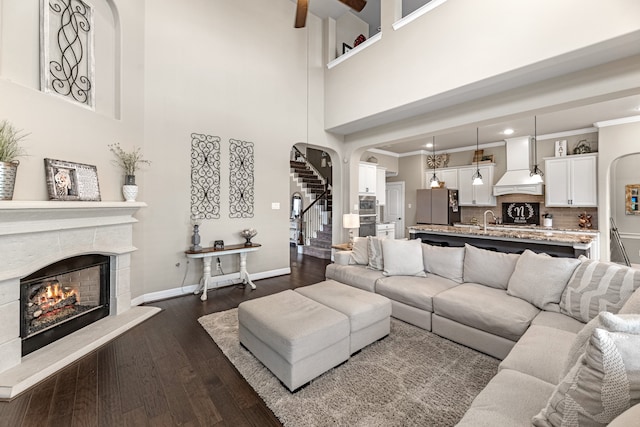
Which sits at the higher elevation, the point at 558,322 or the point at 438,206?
the point at 438,206

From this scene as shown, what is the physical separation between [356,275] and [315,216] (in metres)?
4.03

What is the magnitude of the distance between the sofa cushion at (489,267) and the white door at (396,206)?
5.72m

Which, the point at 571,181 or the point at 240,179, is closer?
the point at 240,179

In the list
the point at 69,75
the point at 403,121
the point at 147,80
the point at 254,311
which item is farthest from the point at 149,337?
the point at 403,121

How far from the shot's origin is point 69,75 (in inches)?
111

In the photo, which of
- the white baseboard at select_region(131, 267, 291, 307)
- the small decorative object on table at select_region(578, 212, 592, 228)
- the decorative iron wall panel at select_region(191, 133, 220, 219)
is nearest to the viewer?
the white baseboard at select_region(131, 267, 291, 307)

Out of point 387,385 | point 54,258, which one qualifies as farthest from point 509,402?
point 54,258

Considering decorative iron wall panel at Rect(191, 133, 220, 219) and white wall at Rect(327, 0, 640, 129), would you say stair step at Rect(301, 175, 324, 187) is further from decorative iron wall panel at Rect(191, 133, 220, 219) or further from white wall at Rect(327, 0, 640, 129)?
decorative iron wall panel at Rect(191, 133, 220, 219)

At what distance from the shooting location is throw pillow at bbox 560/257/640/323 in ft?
6.44

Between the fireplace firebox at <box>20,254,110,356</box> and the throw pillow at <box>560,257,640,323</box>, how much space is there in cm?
446

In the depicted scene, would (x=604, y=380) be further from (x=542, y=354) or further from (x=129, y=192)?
(x=129, y=192)

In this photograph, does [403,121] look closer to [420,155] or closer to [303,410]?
[420,155]

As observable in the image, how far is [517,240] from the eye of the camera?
4.46 meters

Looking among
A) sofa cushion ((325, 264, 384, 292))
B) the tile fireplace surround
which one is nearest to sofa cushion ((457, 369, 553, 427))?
sofa cushion ((325, 264, 384, 292))
